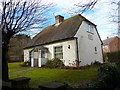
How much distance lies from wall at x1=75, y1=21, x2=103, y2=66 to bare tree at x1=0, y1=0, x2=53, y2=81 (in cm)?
774

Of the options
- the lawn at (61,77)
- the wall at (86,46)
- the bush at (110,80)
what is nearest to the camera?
the bush at (110,80)

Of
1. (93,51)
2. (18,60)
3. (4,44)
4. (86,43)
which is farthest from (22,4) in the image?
(18,60)

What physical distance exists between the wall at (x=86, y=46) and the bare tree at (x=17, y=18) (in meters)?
7.74

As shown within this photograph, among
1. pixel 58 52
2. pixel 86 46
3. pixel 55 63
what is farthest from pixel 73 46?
pixel 55 63

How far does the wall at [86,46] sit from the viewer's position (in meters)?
12.9

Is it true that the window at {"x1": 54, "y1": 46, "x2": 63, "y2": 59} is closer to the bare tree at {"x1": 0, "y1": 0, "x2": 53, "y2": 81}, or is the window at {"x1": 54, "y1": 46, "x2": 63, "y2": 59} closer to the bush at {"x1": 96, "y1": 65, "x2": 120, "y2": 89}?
the bare tree at {"x1": 0, "y1": 0, "x2": 53, "y2": 81}

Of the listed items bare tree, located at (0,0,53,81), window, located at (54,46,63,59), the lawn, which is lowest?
the lawn

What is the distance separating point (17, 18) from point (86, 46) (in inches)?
423

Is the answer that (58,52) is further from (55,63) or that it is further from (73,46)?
(73,46)

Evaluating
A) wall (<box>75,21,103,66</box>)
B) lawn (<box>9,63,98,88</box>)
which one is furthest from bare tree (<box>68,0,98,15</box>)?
wall (<box>75,21,103,66</box>)

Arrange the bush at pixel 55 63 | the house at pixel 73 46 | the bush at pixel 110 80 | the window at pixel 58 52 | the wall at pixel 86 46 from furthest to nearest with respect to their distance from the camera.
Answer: the window at pixel 58 52
the wall at pixel 86 46
the bush at pixel 55 63
the house at pixel 73 46
the bush at pixel 110 80

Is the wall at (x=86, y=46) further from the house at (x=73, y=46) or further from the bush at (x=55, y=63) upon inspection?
the bush at (x=55, y=63)

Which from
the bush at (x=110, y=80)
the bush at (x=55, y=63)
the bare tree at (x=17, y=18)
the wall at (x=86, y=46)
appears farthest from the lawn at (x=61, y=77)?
the wall at (x=86, y=46)

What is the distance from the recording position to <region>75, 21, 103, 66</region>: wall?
12.9m
